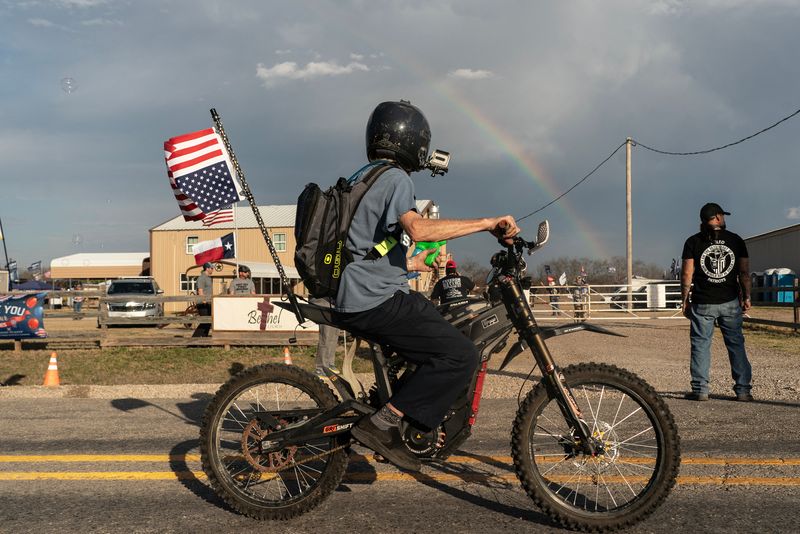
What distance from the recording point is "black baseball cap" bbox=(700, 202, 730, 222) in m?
6.98

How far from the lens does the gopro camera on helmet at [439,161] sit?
3555mm

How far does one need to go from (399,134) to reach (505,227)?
0.76 meters

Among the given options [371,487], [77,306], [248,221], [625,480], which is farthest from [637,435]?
[248,221]

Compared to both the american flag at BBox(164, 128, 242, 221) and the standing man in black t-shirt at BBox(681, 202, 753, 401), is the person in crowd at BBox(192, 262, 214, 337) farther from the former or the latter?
the standing man in black t-shirt at BBox(681, 202, 753, 401)

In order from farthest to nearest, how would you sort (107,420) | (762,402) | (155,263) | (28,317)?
(155,263) < (28,317) < (762,402) < (107,420)

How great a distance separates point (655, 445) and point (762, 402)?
414 cm

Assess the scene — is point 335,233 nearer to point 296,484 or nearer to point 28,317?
point 296,484

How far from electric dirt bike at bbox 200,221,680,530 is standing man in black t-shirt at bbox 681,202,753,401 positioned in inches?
144

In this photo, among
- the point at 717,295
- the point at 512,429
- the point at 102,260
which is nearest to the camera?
the point at 512,429

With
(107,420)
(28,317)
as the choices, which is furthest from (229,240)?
(107,420)

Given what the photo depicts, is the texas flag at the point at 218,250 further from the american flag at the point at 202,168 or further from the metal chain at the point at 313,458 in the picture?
the metal chain at the point at 313,458

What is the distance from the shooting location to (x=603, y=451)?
3.39 m

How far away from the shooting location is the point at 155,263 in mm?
53094

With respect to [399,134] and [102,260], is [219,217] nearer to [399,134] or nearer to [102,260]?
[399,134]
